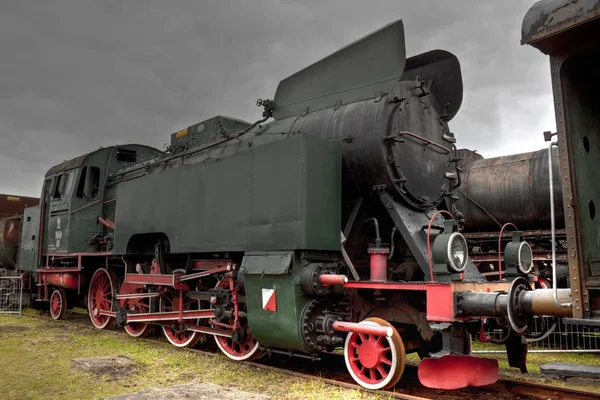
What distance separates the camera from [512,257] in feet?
17.5

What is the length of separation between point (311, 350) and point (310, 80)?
333 centimetres

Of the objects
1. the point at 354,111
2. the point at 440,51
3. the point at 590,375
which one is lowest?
the point at 590,375

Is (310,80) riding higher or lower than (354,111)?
higher

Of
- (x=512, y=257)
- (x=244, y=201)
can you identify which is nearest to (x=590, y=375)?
(x=512, y=257)

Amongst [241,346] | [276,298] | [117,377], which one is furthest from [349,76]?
[117,377]

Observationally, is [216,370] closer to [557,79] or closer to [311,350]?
[311,350]

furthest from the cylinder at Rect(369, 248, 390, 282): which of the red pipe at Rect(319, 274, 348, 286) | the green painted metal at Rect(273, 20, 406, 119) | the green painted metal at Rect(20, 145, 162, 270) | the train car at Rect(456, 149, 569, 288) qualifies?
the green painted metal at Rect(20, 145, 162, 270)

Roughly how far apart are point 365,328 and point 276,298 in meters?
1.05

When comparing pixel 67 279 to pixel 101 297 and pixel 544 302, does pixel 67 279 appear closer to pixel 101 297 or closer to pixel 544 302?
pixel 101 297

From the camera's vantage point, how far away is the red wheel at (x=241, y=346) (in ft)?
A: 20.2

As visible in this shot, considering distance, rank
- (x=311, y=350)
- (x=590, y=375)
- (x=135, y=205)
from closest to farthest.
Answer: (x=590, y=375)
(x=311, y=350)
(x=135, y=205)

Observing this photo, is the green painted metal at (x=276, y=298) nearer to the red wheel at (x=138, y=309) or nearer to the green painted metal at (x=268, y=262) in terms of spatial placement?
the green painted metal at (x=268, y=262)

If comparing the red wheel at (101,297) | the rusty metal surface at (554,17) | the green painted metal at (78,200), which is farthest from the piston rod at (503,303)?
the green painted metal at (78,200)

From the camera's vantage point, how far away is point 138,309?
8.34 meters
